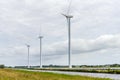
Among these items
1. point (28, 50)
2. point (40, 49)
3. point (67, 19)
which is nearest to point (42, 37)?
point (40, 49)

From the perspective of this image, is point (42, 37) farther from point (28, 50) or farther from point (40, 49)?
point (28, 50)

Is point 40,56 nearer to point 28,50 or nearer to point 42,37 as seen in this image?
point 42,37

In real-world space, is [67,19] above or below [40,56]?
above

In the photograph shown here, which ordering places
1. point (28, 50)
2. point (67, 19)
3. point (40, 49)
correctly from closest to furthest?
point (67, 19) < point (40, 49) < point (28, 50)

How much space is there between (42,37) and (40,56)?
933 cm

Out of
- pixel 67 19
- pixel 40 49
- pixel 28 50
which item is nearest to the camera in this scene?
pixel 67 19

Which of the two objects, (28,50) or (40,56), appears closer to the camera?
(40,56)

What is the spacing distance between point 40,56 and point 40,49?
4.14 meters

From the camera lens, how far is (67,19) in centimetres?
11056

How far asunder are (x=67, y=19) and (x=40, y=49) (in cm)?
3924

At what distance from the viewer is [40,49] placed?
146375mm

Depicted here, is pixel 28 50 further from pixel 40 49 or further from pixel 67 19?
pixel 67 19

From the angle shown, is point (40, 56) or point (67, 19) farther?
point (40, 56)

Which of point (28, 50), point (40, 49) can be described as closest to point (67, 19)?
point (40, 49)
